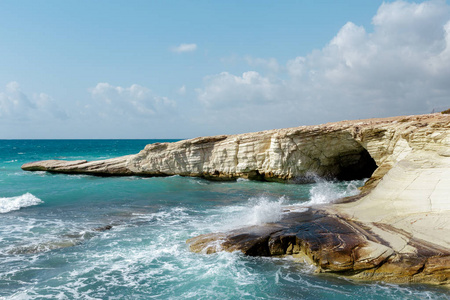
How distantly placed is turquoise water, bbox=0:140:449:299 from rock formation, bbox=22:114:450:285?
16.9 inches

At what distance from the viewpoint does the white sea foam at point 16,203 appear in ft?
51.1

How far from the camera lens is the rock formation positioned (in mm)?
7363

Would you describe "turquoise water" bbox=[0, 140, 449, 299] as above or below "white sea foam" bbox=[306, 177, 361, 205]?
below

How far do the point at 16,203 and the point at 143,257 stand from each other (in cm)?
1136

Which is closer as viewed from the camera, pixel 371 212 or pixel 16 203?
pixel 371 212

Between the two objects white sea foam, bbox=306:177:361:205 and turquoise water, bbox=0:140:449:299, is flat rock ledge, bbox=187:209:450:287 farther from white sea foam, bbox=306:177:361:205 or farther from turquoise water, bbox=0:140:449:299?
white sea foam, bbox=306:177:361:205

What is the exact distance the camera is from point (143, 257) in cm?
900

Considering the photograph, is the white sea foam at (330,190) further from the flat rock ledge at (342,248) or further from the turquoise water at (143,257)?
the flat rock ledge at (342,248)

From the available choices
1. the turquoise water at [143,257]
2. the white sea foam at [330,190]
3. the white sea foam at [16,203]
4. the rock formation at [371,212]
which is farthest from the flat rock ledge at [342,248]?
the white sea foam at [16,203]

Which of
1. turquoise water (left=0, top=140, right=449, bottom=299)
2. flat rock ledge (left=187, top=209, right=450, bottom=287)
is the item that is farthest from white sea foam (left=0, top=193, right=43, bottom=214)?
flat rock ledge (left=187, top=209, right=450, bottom=287)

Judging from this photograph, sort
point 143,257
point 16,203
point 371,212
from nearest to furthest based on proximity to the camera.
Answer: 1. point 143,257
2. point 371,212
3. point 16,203

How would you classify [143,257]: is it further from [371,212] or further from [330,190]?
[330,190]

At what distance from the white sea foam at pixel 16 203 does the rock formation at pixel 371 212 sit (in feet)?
37.0

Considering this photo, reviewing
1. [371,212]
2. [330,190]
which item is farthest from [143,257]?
[330,190]
